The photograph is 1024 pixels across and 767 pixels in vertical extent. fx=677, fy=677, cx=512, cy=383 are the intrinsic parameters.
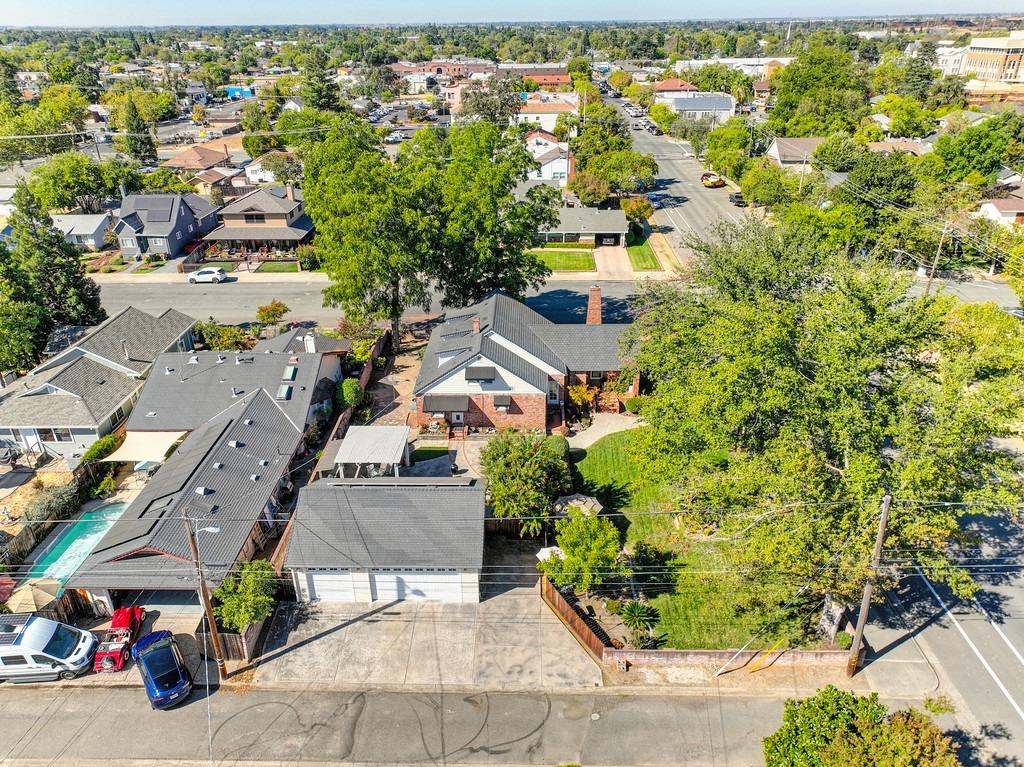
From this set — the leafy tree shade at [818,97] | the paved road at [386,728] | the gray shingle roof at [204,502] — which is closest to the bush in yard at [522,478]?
the paved road at [386,728]

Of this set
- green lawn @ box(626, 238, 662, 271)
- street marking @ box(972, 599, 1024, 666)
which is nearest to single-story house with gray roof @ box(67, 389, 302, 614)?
street marking @ box(972, 599, 1024, 666)

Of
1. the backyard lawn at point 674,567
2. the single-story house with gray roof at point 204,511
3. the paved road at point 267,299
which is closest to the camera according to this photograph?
the backyard lawn at point 674,567

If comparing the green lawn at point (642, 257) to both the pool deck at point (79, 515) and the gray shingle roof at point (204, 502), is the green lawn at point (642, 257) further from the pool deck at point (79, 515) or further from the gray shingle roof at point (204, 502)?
the pool deck at point (79, 515)

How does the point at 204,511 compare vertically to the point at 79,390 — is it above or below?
below

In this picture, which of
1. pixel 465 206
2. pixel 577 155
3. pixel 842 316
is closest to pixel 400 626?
pixel 842 316

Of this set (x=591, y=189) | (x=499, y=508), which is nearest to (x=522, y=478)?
(x=499, y=508)

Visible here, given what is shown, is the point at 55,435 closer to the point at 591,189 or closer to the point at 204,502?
the point at 204,502

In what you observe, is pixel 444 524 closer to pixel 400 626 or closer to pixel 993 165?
pixel 400 626
